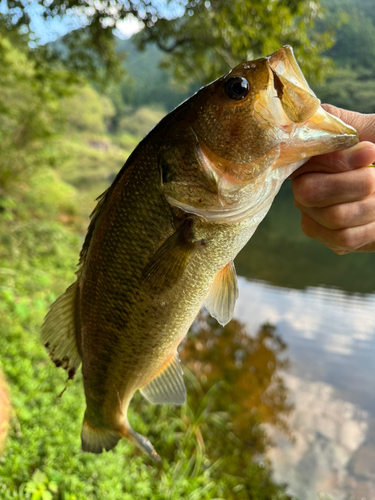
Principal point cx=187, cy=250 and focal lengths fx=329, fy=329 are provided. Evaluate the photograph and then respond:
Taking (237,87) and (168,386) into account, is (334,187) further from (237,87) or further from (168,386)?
(168,386)

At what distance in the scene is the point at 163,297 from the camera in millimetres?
1147

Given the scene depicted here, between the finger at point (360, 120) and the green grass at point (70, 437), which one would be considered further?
the green grass at point (70, 437)

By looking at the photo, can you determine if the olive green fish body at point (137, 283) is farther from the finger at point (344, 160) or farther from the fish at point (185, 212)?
the finger at point (344, 160)

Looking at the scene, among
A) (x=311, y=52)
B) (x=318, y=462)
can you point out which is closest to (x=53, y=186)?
(x=311, y=52)

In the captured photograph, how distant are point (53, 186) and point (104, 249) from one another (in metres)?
11.2

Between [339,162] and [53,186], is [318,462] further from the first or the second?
[53,186]

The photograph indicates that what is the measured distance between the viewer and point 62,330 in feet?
4.28

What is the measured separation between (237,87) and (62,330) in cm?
108

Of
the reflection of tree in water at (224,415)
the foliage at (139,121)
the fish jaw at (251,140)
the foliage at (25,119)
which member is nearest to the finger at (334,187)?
the fish jaw at (251,140)

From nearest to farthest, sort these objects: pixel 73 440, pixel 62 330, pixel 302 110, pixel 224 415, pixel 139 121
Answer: pixel 302 110, pixel 62 330, pixel 73 440, pixel 224 415, pixel 139 121

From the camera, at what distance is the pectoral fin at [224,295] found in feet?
4.08

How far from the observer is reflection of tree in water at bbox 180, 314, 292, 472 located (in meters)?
4.36

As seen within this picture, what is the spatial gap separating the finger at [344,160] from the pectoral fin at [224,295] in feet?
1.51

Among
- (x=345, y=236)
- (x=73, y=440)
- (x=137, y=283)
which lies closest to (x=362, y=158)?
(x=345, y=236)
